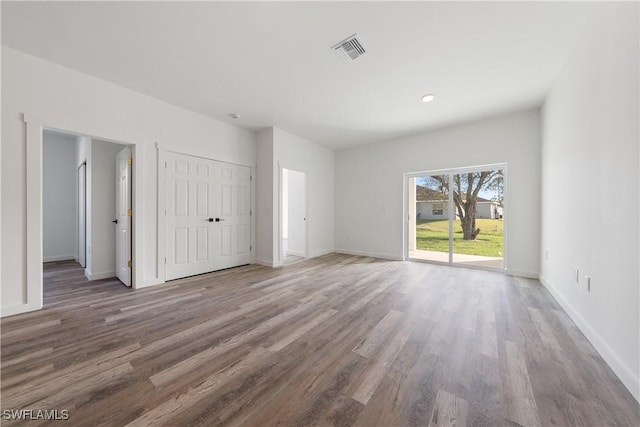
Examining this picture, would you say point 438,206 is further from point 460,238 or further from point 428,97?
point 428,97

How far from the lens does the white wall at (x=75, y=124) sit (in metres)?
2.39

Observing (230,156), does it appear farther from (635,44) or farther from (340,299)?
(635,44)

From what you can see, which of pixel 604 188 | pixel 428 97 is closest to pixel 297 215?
pixel 428 97

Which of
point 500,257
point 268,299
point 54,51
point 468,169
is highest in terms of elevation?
point 54,51

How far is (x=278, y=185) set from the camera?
4.72 metres

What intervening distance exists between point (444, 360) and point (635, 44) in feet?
8.01

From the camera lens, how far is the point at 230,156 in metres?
4.46

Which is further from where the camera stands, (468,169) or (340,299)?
(468,169)

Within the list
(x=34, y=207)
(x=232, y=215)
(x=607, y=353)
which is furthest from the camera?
(x=232, y=215)

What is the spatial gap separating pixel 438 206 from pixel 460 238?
2.51 ft

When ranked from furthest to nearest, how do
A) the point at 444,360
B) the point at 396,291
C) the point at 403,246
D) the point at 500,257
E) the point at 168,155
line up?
the point at 403,246, the point at 500,257, the point at 168,155, the point at 396,291, the point at 444,360

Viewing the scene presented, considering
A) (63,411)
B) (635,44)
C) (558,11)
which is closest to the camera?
(63,411)

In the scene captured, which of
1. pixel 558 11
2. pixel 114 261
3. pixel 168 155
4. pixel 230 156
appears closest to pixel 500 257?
pixel 558 11

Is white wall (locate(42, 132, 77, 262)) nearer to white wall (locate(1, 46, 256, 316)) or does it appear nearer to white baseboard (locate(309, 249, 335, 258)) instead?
white wall (locate(1, 46, 256, 316))
